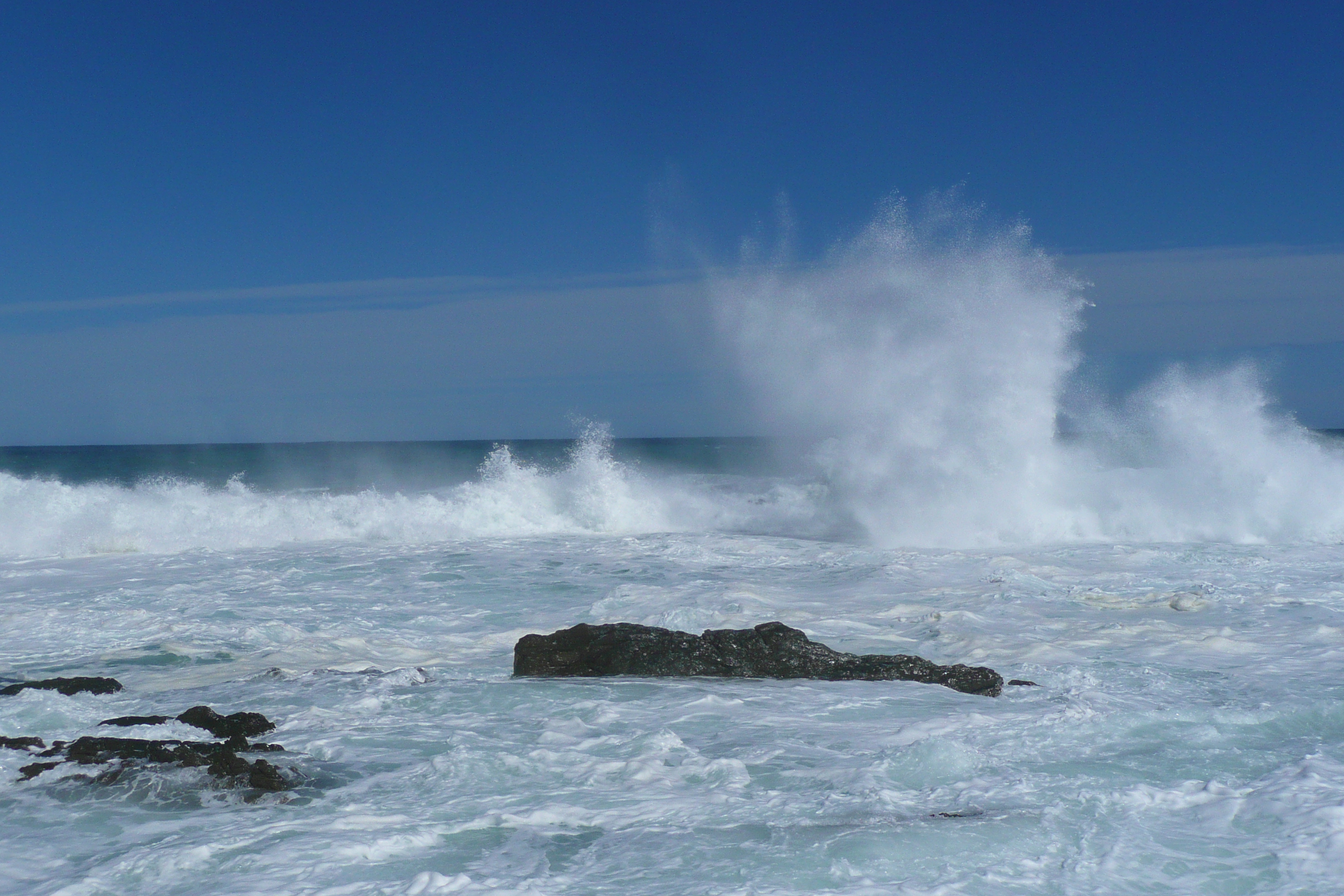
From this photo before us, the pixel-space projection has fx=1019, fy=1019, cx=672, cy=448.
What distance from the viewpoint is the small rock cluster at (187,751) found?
5.18 metres

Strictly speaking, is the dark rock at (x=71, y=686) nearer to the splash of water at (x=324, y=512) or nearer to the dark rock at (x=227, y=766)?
the dark rock at (x=227, y=766)

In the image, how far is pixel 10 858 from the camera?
421cm

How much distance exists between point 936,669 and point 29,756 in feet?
19.1

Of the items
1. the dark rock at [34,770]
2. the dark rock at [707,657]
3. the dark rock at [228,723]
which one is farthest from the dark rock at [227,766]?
the dark rock at [707,657]

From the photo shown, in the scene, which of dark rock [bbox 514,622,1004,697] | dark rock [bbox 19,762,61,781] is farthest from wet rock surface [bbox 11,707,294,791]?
dark rock [bbox 514,622,1004,697]

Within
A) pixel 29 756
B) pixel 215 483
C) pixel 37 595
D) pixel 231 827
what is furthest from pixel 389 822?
pixel 215 483

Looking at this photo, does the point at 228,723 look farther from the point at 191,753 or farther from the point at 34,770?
the point at 34,770

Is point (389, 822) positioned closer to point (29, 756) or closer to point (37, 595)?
point (29, 756)

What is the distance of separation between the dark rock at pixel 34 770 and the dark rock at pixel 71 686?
1.96m

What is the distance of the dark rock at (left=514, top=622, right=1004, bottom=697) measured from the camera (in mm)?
7668

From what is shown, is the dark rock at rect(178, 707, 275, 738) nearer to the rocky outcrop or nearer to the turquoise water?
the rocky outcrop

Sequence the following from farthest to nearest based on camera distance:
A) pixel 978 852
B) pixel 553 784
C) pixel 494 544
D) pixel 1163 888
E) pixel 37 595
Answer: pixel 494 544 < pixel 37 595 < pixel 553 784 < pixel 978 852 < pixel 1163 888

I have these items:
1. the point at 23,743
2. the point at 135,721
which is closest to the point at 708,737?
the point at 135,721

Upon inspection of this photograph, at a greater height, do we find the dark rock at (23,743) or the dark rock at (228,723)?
the dark rock at (228,723)
